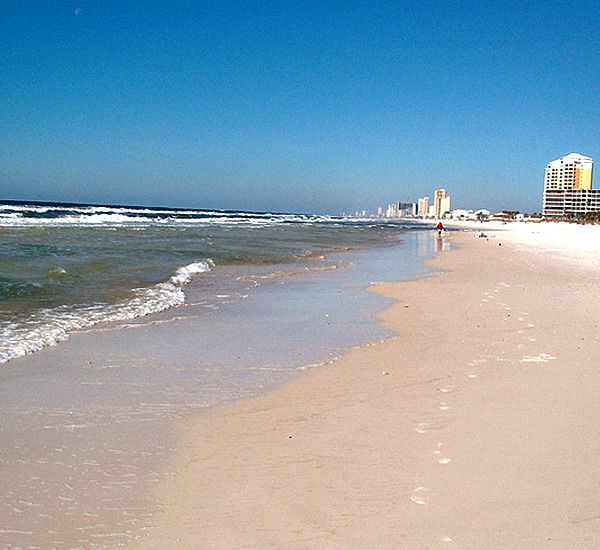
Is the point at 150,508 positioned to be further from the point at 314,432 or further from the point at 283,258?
the point at 283,258

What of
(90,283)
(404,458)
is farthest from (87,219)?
(404,458)

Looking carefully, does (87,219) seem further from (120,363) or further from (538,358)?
(538,358)

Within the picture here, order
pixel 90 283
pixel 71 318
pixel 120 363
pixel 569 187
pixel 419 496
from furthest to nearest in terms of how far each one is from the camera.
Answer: pixel 569 187 < pixel 90 283 < pixel 71 318 < pixel 120 363 < pixel 419 496

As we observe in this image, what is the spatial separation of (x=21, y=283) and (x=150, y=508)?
9.25 meters

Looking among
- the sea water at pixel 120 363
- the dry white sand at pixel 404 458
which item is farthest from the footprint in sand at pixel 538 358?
the sea water at pixel 120 363

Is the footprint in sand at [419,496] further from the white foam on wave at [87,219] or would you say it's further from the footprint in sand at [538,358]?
the white foam on wave at [87,219]

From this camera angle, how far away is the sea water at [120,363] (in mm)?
2918

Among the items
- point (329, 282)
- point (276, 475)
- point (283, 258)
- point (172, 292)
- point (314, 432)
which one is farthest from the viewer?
point (283, 258)

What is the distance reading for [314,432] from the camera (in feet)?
12.8

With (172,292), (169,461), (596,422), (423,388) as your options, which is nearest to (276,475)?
(169,461)

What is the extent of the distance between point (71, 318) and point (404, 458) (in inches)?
232

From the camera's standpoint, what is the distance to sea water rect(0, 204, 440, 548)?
292 cm

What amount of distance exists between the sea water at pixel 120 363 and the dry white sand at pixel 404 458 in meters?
0.31

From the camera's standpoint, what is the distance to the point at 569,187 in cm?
15238
